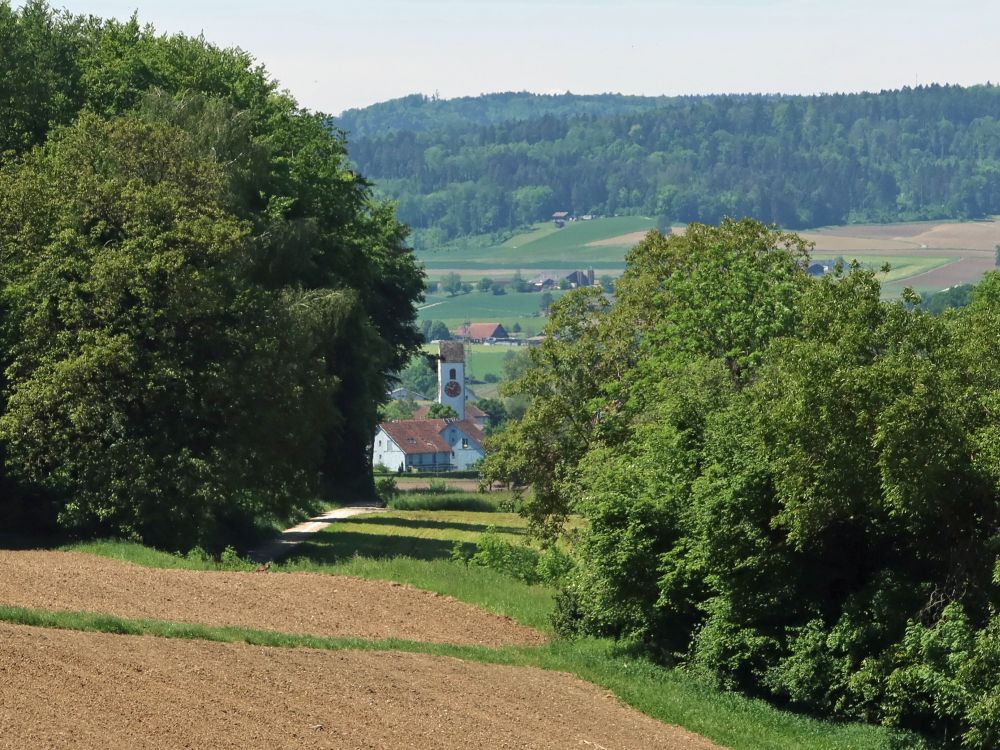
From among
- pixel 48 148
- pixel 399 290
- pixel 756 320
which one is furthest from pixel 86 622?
pixel 399 290

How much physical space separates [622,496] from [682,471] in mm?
1228

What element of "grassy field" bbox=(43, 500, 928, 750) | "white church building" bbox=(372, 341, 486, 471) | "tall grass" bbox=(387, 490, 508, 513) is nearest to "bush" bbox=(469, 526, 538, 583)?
"grassy field" bbox=(43, 500, 928, 750)

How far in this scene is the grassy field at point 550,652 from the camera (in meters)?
24.9

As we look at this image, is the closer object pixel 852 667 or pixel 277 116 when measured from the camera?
pixel 852 667

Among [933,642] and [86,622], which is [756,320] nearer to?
[933,642]

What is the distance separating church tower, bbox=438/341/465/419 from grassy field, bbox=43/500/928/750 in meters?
149

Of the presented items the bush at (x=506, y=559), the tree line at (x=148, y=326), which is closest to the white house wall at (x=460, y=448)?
the tree line at (x=148, y=326)

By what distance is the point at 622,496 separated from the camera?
103 ft

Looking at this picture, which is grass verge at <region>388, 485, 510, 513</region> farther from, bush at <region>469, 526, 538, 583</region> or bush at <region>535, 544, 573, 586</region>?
bush at <region>535, 544, 573, 586</region>

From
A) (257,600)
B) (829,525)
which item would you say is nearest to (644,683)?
(829,525)

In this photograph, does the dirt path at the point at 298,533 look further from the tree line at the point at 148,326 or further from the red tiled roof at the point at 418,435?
the red tiled roof at the point at 418,435

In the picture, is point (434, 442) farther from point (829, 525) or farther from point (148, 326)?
point (829, 525)

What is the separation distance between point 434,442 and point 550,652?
15615cm

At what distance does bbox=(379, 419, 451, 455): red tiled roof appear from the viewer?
18412 cm
